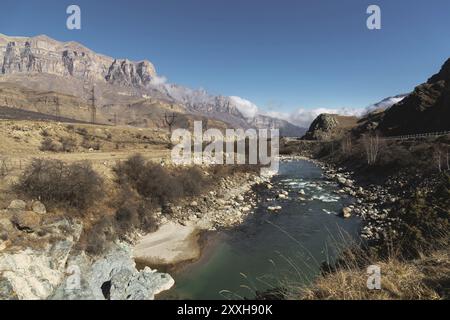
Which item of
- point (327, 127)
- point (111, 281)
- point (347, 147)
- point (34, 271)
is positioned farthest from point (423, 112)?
point (327, 127)

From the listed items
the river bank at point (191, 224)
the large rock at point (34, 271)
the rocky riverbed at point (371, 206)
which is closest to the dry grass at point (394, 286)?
the large rock at point (34, 271)

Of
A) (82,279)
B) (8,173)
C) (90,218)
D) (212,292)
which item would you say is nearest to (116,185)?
(90,218)

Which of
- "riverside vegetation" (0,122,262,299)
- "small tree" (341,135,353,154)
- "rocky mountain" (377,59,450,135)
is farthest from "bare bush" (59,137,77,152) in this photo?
"rocky mountain" (377,59,450,135)

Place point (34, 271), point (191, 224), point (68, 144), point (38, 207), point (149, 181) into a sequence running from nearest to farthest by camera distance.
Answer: point (34, 271) < point (38, 207) < point (191, 224) < point (149, 181) < point (68, 144)

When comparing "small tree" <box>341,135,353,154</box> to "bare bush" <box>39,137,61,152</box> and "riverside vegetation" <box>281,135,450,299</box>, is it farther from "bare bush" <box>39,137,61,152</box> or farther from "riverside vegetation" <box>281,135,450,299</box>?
"bare bush" <box>39,137,61,152</box>

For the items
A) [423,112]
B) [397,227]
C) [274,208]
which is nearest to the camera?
[397,227]

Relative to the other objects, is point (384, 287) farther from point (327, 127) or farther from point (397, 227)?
point (327, 127)

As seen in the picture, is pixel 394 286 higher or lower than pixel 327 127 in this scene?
lower
